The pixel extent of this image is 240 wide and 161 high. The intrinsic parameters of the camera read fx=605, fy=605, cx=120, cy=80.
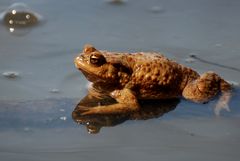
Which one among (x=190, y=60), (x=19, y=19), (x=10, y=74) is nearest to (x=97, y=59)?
(x=10, y=74)

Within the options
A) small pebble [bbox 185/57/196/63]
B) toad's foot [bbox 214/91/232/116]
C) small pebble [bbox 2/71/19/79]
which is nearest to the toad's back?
toad's foot [bbox 214/91/232/116]

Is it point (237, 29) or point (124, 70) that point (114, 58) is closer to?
point (124, 70)

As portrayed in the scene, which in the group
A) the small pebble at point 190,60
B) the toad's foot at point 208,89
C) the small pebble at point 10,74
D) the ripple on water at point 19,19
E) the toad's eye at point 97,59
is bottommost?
the toad's foot at point 208,89

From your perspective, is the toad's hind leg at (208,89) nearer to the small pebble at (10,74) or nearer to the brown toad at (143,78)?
the brown toad at (143,78)

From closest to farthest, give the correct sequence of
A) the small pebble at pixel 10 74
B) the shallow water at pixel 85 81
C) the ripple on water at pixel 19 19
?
the shallow water at pixel 85 81
the small pebble at pixel 10 74
the ripple on water at pixel 19 19

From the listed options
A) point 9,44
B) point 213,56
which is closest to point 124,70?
point 213,56

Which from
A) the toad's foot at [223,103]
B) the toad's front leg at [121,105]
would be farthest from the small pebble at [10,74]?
the toad's foot at [223,103]

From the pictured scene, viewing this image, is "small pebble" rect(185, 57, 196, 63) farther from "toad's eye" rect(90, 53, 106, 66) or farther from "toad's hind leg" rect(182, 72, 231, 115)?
"toad's eye" rect(90, 53, 106, 66)
